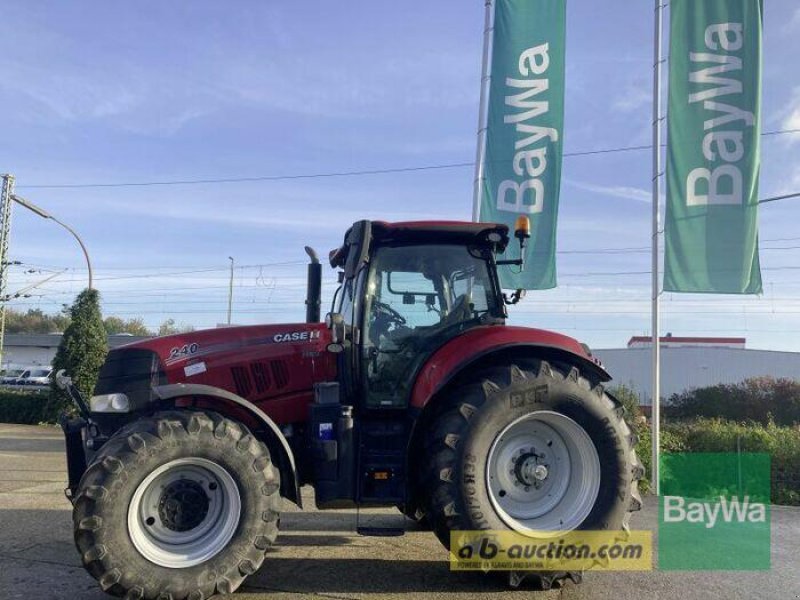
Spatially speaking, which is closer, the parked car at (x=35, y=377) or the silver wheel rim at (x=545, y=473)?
the silver wheel rim at (x=545, y=473)

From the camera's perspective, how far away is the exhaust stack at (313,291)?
561 cm

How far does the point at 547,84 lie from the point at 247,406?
794 centimetres

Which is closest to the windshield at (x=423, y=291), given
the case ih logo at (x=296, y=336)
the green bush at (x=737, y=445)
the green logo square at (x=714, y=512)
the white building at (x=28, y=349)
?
the case ih logo at (x=296, y=336)

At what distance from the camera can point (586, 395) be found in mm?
4461

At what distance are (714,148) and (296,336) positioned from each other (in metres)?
7.25

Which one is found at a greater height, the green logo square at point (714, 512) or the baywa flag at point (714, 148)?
the baywa flag at point (714, 148)

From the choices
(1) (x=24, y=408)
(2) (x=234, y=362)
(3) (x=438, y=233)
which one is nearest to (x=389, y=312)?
(3) (x=438, y=233)

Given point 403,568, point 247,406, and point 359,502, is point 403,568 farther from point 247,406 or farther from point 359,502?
point 247,406

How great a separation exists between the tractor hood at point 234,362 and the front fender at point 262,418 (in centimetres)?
21

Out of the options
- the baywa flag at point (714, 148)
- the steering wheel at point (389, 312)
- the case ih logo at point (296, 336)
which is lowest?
the case ih logo at point (296, 336)

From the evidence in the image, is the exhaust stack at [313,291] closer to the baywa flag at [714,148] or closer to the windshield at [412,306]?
the windshield at [412,306]

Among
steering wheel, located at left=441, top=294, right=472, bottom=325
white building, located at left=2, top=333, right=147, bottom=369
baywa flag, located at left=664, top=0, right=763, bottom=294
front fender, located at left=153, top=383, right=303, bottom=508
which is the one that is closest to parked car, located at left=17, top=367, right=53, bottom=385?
white building, located at left=2, top=333, right=147, bottom=369

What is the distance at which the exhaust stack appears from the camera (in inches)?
221

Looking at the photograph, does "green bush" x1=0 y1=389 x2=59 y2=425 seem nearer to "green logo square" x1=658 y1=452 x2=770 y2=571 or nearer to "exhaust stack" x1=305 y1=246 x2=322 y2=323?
"exhaust stack" x1=305 y1=246 x2=322 y2=323
